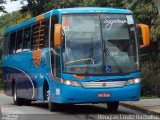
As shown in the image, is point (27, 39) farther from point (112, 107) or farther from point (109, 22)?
point (109, 22)

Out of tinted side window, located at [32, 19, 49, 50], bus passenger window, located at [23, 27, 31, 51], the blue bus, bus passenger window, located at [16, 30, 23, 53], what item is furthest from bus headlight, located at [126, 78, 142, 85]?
bus passenger window, located at [16, 30, 23, 53]

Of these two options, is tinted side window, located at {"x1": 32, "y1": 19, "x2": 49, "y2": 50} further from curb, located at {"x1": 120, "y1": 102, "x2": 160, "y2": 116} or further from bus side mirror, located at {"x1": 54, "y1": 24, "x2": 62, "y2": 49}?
curb, located at {"x1": 120, "y1": 102, "x2": 160, "y2": 116}

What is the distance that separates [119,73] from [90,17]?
80.4 inches

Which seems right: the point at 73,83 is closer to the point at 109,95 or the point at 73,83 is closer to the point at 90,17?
the point at 109,95

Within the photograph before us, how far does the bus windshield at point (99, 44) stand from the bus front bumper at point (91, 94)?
521 millimetres

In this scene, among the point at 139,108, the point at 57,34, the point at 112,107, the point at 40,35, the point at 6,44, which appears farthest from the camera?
the point at 6,44

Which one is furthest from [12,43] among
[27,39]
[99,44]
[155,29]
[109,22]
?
[99,44]

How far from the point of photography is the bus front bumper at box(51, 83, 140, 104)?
628 inches

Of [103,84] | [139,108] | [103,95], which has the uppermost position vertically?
[103,84]

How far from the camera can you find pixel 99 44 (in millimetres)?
16438

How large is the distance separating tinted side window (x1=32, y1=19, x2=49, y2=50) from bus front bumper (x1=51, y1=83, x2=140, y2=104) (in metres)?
2.62

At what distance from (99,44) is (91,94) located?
1.59m

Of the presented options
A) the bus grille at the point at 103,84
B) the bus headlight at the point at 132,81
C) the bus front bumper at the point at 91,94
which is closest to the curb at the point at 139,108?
the bus front bumper at the point at 91,94

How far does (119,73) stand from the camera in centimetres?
1623
